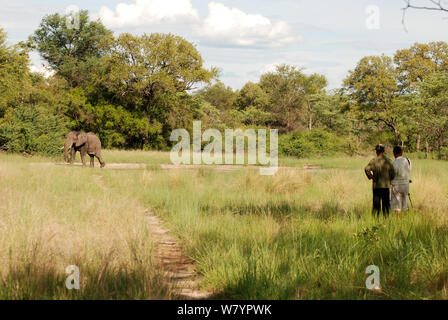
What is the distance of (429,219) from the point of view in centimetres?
711

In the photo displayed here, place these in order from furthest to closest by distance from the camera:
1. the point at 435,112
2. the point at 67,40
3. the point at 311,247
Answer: the point at 67,40 < the point at 435,112 < the point at 311,247

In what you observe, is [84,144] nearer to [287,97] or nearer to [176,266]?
[176,266]

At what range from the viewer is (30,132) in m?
28.8

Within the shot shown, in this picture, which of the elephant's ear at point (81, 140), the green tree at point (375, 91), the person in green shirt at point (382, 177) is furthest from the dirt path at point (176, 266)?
the green tree at point (375, 91)

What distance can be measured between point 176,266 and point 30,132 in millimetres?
25759

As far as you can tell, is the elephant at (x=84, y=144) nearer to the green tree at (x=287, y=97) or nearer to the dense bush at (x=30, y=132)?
the dense bush at (x=30, y=132)

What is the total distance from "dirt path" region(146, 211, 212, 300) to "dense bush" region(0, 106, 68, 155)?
22.1 m

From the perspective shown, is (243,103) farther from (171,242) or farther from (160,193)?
(171,242)

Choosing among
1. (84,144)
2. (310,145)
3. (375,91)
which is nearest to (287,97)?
(375,91)

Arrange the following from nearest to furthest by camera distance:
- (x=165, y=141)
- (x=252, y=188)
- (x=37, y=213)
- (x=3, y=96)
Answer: (x=37, y=213)
(x=252, y=188)
(x=3, y=96)
(x=165, y=141)

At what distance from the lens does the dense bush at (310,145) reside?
3534 centimetres

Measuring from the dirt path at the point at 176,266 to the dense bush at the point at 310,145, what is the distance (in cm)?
2769

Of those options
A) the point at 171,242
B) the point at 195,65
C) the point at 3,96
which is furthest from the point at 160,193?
the point at 195,65
